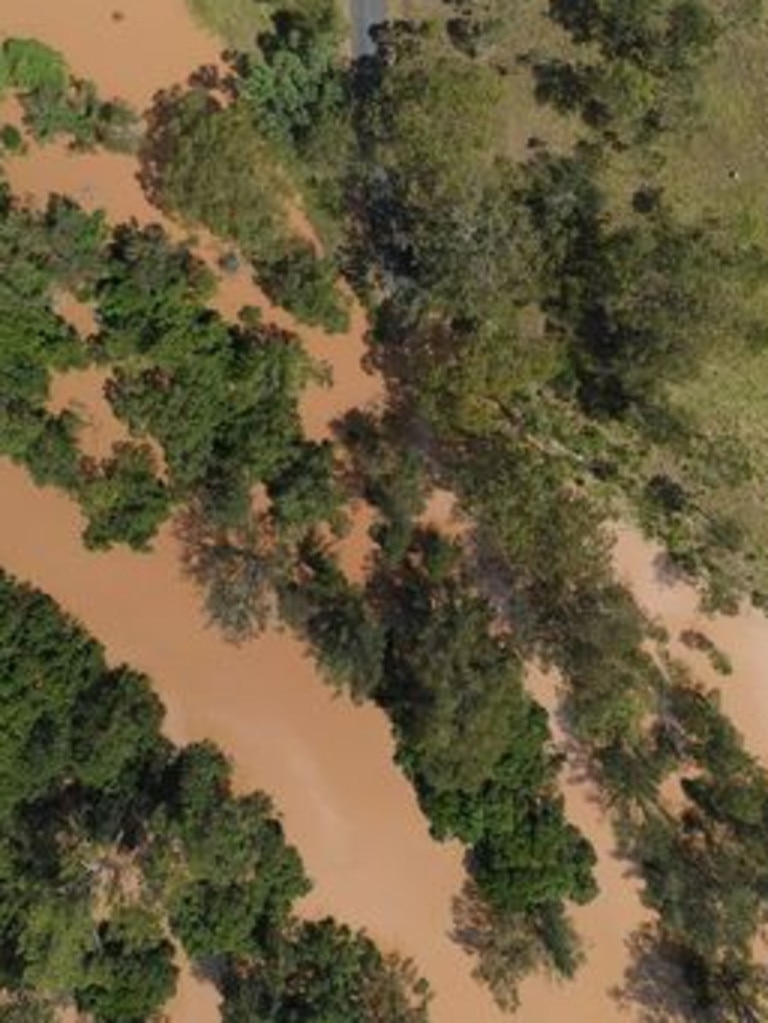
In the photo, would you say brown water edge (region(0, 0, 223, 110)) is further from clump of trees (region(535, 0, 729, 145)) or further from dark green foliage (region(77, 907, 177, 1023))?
dark green foliage (region(77, 907, 177, 1023))

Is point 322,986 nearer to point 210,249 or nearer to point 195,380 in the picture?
point 195,380

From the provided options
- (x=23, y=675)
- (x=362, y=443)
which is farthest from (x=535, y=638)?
(x=23, y=675)

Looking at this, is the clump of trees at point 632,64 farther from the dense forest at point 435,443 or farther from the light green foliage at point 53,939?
the light green foliage at point 53,939

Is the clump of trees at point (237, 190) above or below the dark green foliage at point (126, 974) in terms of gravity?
above

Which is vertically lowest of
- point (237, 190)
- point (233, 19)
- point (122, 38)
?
point (237, 190)

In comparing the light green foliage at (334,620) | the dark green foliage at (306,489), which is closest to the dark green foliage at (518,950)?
the light green foliage at (334,620)

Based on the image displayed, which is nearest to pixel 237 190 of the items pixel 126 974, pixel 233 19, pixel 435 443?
pixel 233 19
